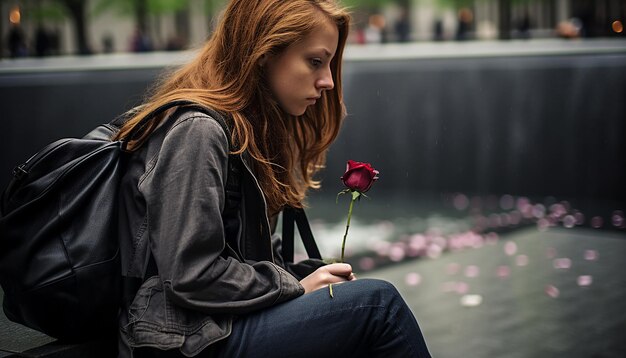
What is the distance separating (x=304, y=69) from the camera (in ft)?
6.57

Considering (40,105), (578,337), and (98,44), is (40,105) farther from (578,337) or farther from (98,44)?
(98,44)

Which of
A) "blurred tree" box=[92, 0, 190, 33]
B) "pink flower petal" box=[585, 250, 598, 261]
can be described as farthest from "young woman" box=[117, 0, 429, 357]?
"blurred tree" box=[92, 0, 190, 33]

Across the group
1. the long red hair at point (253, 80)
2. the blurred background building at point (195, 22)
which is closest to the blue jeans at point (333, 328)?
the long red hair at point (253, 80)

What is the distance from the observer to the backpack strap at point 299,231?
2.18 metres

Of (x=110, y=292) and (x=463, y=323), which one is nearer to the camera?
(x=110, y=292)

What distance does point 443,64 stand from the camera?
7.25 metres

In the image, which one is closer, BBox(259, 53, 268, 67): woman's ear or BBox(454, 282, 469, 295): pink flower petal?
BBox(259, 53, 268, 67): woman's ear

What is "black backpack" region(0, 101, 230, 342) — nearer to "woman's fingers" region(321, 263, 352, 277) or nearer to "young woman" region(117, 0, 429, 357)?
"young woman" region(117, 0, 429, 357)

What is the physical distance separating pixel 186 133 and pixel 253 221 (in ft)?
0.88

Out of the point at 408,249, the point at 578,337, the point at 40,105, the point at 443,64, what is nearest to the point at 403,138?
the point at 443,64

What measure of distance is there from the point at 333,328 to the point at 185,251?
14.3 inches

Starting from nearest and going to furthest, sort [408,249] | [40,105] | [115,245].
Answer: [115,245]
[408,249]
[40,105]

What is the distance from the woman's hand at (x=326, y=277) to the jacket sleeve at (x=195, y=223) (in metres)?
0.13

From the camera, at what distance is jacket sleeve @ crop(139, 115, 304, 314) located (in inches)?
66.3
